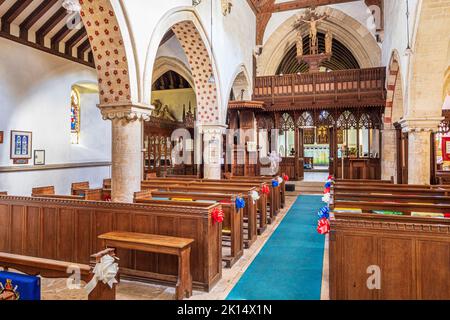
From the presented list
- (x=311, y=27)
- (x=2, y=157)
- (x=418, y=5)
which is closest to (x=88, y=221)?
(x=2, y=157)

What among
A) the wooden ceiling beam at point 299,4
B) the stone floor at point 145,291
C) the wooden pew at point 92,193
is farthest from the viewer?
the wooden ceiling beam at point 299,4

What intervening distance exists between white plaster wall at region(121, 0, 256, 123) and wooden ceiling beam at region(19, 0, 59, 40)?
301 cm

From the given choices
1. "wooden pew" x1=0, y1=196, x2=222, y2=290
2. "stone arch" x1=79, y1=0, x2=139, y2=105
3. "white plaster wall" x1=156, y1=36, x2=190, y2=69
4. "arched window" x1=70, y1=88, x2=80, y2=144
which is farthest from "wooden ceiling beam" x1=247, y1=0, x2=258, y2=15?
"wooden pew" x1=0, y1=196, x2=222, y2=290

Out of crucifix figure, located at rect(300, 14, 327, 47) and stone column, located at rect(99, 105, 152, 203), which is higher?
crucifix figure, located at rect(300, 14, 327, 47)

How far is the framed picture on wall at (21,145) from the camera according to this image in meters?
7.20

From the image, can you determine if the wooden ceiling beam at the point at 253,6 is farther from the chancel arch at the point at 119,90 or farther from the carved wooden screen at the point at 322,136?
the chancel arch at the point at 119,90

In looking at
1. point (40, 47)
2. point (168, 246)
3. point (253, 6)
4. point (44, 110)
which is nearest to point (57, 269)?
point (168, 246)

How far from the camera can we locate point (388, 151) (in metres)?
11.0

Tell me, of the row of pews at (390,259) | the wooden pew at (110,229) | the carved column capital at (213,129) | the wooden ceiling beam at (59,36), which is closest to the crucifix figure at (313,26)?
the carved column capital at (213,129)

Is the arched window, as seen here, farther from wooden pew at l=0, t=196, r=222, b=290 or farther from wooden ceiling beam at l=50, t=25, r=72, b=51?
wooden pew at l=0, t=196, r=222, b=290

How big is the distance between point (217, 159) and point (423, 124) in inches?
217

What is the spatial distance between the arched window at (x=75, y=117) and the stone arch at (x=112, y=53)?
502cm

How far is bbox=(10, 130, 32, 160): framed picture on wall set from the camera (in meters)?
7.20

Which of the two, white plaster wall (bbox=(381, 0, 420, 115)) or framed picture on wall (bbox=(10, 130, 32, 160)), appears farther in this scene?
framed picture on wall (bbox=(10, 130, 32, 160))
